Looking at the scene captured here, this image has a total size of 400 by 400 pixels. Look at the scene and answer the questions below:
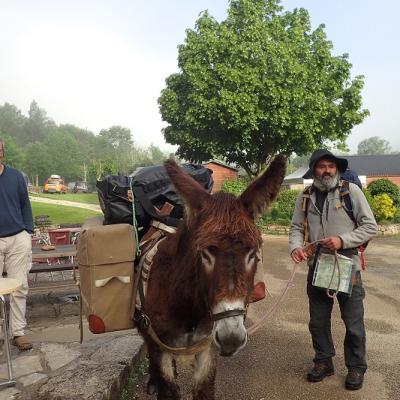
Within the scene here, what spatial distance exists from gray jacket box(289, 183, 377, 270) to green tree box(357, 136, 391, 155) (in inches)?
5752

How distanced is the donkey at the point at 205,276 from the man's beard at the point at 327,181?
1.60 m

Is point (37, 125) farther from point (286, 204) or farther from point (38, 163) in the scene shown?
point (286, 204)

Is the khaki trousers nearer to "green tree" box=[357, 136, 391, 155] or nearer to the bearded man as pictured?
the bearded man

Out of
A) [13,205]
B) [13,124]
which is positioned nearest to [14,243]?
[13,205]

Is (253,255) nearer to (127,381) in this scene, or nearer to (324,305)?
(324,305)

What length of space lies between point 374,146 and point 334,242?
504 feet

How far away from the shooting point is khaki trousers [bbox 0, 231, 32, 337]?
4418 millimetres

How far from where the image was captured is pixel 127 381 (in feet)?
12.8

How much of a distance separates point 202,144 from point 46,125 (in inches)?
4710

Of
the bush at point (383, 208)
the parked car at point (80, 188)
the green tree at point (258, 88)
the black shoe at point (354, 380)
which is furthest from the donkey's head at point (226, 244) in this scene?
the parked car at point (80, 188)

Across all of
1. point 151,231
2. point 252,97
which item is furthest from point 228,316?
point 252,97

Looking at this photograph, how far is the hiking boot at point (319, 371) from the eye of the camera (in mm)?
3807

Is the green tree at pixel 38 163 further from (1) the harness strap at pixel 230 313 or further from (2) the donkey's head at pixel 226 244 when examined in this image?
(1) the harness strap at pixel 230 313

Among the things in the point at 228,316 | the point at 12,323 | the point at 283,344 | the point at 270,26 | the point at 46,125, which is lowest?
the point at 283,344
